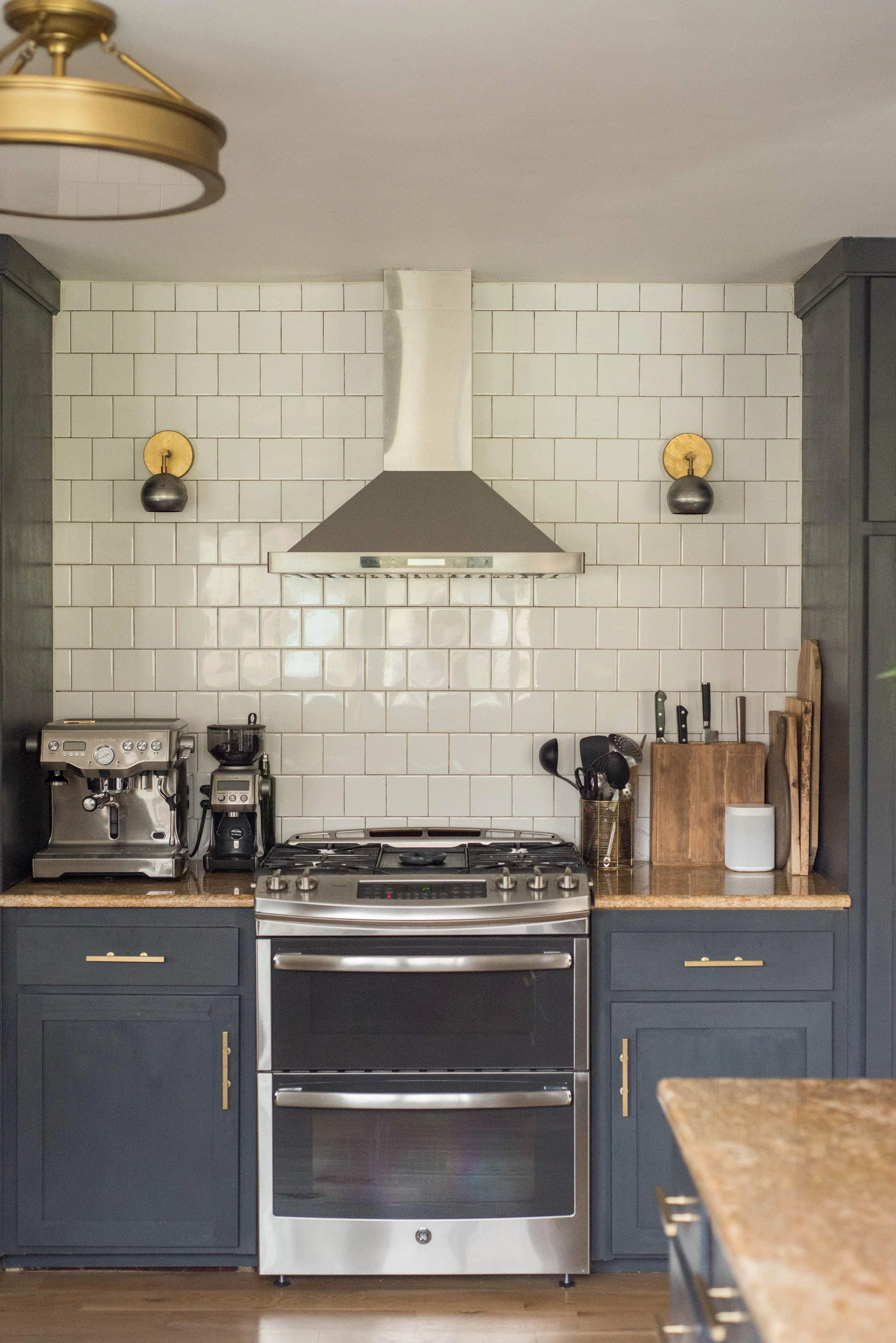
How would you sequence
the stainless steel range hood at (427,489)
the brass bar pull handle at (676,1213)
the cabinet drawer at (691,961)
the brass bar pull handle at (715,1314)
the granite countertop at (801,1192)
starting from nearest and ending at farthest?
the granite countertop at (801,1192), the brass bar pull handle at (715,1314), the brass bar pull handle at (676,1213), the cabinet drawer at (691,961), the stainless steel range hood at (427,489)

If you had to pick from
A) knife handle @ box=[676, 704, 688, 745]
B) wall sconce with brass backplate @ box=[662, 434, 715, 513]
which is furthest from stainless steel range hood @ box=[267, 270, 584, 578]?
knife handle @ box=[676, 704, 688, 745]

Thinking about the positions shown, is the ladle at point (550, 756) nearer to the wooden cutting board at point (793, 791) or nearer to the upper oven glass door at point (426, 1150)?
the wooden cutting board at point (793, 791)

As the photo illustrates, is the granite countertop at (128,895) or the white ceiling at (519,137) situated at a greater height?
the white ceiling at (519,137)

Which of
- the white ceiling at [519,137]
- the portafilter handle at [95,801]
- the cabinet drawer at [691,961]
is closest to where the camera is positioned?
the white ceiling at [519,137]

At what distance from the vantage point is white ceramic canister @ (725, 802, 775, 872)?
3496 millimetres

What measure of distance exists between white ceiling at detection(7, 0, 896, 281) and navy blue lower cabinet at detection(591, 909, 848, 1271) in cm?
190

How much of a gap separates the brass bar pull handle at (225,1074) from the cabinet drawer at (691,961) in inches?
41.8

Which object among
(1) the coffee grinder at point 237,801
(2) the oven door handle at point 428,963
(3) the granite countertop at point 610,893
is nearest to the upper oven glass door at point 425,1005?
(2) the oven door handle at point 428,963

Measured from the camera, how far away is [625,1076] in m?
3.21

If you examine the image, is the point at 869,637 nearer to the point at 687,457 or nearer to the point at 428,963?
the point at 687,457

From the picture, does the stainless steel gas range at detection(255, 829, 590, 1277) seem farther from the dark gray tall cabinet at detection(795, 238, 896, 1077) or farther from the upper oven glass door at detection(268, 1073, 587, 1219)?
the dark gray tall cabinet at detection(795, 238, 896, 1077)

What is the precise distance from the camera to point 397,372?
11.9ft

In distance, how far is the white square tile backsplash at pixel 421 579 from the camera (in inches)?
150

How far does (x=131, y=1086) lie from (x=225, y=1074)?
0.26 metres
